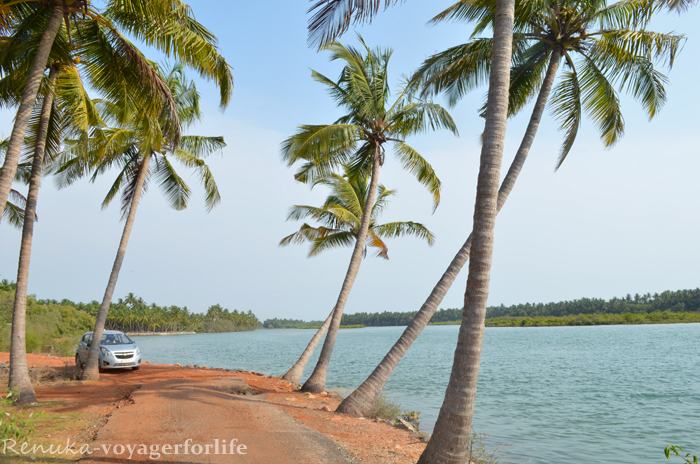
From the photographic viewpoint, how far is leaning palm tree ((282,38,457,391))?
500 inches

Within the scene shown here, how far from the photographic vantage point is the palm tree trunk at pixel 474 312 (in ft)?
15.9

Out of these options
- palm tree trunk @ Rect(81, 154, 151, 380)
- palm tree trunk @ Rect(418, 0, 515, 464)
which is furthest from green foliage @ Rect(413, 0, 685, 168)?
palm tree trunk @ Rect(81, 154, 151, 380)

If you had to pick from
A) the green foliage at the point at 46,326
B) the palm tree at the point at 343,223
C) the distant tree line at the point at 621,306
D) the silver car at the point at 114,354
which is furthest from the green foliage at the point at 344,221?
the distant tree line at the point at 621,306

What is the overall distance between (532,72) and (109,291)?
15.2m

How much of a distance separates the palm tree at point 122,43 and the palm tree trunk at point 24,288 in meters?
A: 1.20

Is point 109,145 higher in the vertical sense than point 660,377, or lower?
higher

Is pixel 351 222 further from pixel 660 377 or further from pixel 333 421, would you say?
pixel 660 377

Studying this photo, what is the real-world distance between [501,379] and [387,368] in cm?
1561

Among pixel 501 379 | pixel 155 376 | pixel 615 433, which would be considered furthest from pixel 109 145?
pixel 501 379

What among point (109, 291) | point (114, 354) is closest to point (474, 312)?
point (109, 291)

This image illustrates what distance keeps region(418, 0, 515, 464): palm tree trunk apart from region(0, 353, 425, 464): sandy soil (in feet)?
5.13

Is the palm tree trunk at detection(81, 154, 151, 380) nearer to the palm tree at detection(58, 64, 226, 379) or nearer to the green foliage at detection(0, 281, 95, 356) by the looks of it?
the palm tree at detection(58, 64, 226, 379)

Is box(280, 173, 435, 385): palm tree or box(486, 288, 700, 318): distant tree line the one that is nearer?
box(280, 173, 435, 385): palm tree

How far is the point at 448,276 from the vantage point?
27.3 ft
